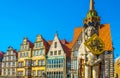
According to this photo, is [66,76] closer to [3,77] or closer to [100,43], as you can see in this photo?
[3,77]

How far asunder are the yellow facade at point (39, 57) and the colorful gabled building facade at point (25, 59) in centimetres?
85

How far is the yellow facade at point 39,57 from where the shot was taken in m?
49.2

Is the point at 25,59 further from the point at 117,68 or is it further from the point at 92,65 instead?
the point at 92,65

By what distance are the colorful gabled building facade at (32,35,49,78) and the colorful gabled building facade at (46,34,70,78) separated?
108cm

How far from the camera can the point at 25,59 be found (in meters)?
51.9

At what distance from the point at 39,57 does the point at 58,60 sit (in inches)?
169

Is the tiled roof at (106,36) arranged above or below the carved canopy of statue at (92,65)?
above

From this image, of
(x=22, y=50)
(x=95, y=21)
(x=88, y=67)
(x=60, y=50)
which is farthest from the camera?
(x=22, y=50)

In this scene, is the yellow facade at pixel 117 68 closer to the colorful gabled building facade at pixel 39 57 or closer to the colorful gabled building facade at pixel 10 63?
the colorful gabled building facade at pixel 39 57

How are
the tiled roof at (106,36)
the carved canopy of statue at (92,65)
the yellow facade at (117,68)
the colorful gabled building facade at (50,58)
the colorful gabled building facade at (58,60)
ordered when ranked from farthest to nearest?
the colorful gabled building facade at (58,60) → the colorful gabled building facade at (50,58) → the tiled roof at (106,36) → the yellow facade at (117,68) → the carved canopy of statue at (92,65)

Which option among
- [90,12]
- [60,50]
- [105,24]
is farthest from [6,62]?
[90,12]

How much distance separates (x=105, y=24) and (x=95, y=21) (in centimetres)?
3021

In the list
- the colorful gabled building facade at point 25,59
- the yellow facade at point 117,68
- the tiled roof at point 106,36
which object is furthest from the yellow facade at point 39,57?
the yellow facade at point 117,68

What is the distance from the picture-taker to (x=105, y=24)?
43.1 m
